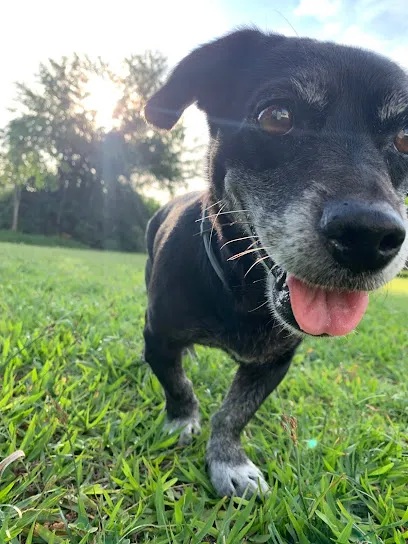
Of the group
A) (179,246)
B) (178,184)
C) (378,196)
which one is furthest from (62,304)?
(178,184)

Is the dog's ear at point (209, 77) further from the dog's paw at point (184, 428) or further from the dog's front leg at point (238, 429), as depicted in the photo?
the dog's paw at point (184, 428)

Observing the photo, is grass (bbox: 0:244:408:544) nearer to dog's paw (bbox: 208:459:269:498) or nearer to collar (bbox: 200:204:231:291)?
dog's paw (bbox: 208:459:269:498)

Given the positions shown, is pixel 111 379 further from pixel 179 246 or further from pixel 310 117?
pixel 310 117

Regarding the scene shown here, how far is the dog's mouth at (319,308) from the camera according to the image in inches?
66.6

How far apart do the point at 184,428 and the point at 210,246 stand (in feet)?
3.18

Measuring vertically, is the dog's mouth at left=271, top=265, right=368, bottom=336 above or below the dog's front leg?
above

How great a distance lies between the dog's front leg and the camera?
1.97 m

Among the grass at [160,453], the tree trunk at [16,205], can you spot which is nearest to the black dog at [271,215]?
the grass at [160,453]

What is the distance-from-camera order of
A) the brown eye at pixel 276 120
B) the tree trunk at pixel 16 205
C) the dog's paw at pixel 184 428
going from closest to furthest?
the brown eye at pixel 276 120
the dog's paw at pixel 184 428
the tree trunk at pixel 16 205

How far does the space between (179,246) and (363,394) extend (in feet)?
5.51

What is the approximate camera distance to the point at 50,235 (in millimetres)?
34062

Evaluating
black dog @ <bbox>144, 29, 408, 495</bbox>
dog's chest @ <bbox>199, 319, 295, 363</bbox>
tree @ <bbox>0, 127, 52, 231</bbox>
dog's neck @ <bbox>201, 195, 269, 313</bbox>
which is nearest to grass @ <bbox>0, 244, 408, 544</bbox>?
black dog @ <bbox>144, 29, 408, 495</bbox>

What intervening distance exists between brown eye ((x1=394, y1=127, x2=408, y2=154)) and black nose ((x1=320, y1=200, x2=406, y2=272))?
690 millimetres

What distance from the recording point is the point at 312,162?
5.81ft
